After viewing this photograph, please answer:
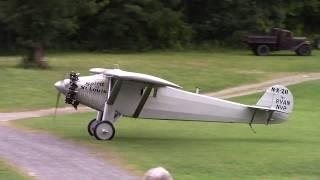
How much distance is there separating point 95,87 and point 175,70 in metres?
21.9

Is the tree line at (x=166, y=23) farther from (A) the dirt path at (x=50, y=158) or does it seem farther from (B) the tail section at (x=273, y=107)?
(A) the dirt path at (x=50, y=158)

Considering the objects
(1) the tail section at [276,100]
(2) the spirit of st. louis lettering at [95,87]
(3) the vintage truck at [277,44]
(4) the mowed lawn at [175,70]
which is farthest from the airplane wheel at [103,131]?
(3) the vintage truck at [277,44]

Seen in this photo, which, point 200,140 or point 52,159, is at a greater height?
point 52,159

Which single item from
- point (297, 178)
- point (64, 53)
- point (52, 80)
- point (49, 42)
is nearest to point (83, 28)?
point (64, 53)

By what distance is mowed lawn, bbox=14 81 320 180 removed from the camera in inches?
551

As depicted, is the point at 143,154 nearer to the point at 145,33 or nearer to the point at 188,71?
the point at 188,71

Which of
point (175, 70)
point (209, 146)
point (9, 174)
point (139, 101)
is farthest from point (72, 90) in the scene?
point (175, 70)

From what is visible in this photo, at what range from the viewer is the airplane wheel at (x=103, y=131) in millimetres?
18406

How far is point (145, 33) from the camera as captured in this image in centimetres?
5981

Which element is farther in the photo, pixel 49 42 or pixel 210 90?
pixel 49 42

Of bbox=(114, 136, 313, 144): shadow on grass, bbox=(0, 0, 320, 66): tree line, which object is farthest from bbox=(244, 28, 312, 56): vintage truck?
bbox=(114, 136, 313, 144): shadow on grass

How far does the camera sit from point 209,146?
712 inches

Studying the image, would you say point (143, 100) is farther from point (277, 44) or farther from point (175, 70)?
point (277, 44)

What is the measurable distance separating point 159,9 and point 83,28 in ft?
20.8
